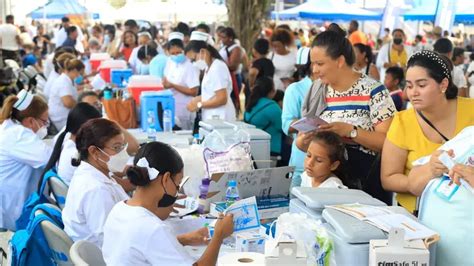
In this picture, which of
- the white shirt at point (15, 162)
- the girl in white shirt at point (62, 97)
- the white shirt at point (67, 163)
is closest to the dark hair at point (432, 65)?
the white shirt at point (67, 163)

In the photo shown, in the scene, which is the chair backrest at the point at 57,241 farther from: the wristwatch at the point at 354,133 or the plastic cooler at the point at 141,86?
the plastic cooler at the point at 141,86

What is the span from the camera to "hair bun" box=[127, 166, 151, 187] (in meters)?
2.37

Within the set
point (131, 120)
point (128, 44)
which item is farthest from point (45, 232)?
point (128, 44)

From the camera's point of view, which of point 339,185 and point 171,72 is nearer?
point 339,185

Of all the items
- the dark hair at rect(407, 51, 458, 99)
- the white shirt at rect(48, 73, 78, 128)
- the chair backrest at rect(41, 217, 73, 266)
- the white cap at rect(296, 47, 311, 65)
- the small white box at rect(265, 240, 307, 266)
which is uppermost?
the dark hair at rect(407, 51, 458, 99)

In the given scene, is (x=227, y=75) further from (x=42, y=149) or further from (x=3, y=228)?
(x=3, y=228)

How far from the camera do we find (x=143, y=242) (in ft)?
7.20

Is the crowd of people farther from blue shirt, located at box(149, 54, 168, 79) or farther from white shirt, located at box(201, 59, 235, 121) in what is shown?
blue shirt, located at box(149, 54, 168, 79)

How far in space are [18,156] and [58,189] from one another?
1.02 metres

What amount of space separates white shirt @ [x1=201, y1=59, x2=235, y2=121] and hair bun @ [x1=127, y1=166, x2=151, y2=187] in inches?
121

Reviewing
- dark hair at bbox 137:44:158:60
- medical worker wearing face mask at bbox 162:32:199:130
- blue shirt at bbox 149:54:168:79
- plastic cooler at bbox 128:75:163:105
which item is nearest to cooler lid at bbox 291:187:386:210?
plastic cooler at bbox 128:75:163:105

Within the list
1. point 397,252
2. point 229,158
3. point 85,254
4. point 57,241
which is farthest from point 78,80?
point 397,252

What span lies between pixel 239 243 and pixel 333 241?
68cm

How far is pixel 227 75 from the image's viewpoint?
5.55 m
